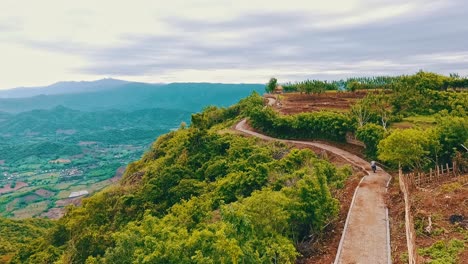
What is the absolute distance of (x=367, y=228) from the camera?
57.4ft

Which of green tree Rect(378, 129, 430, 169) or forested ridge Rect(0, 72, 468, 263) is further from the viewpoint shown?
green tree Rect(378, 129, 430, 169)

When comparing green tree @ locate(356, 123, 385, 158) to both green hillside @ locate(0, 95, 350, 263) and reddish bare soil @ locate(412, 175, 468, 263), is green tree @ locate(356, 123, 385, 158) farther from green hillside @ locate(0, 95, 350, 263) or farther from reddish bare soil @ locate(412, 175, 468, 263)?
reddish bare soil @ locate(412, 175, 468, 263)

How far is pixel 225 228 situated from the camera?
536 inches

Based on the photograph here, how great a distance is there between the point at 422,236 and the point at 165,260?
10960mm

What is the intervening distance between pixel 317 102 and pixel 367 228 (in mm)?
42775

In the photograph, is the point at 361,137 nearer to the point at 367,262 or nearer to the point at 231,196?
the point at 231,196

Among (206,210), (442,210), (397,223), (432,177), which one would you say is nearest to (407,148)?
(432,177)

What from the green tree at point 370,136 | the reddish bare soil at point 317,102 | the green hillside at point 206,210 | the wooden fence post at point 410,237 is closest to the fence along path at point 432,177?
the wooden fence post at point 410,237

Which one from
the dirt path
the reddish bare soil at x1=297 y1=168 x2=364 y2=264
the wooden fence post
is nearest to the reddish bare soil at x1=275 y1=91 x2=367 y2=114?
the dirt path

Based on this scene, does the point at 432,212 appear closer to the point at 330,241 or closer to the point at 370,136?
the point at 330,241

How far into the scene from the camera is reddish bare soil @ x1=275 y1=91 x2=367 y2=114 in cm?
5253

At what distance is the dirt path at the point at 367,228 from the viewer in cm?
1498

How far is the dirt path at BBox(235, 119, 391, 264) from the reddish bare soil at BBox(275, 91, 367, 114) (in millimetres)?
26536

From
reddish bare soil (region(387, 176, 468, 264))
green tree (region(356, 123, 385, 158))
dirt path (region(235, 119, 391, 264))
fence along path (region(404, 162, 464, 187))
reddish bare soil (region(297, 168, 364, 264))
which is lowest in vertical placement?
reddish bare soil (region(297, 168, 364, 264))
